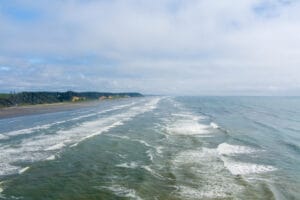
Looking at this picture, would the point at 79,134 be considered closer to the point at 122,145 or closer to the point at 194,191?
the point at 122,145

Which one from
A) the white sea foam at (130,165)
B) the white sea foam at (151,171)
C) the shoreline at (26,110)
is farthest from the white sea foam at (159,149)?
the shoreline at (26,110)

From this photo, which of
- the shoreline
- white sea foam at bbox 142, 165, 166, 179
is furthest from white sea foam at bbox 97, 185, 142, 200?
the shoreline

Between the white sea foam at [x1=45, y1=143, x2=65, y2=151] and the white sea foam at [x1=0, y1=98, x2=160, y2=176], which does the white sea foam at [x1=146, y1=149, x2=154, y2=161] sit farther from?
the white sea foam at [x1=45, y1=143, x2=65, y2=151]

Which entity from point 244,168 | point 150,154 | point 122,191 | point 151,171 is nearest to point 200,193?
point 122,191

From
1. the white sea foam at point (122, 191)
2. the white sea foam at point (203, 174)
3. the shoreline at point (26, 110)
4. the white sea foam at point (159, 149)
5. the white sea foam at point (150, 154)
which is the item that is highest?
the white sea foam at point (159, 149)

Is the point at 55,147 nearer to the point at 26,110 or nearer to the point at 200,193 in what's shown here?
the point at 200,193

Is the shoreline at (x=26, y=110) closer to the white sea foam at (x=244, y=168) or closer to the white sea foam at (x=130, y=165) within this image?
the white sea foam at (x=130, y=165)
